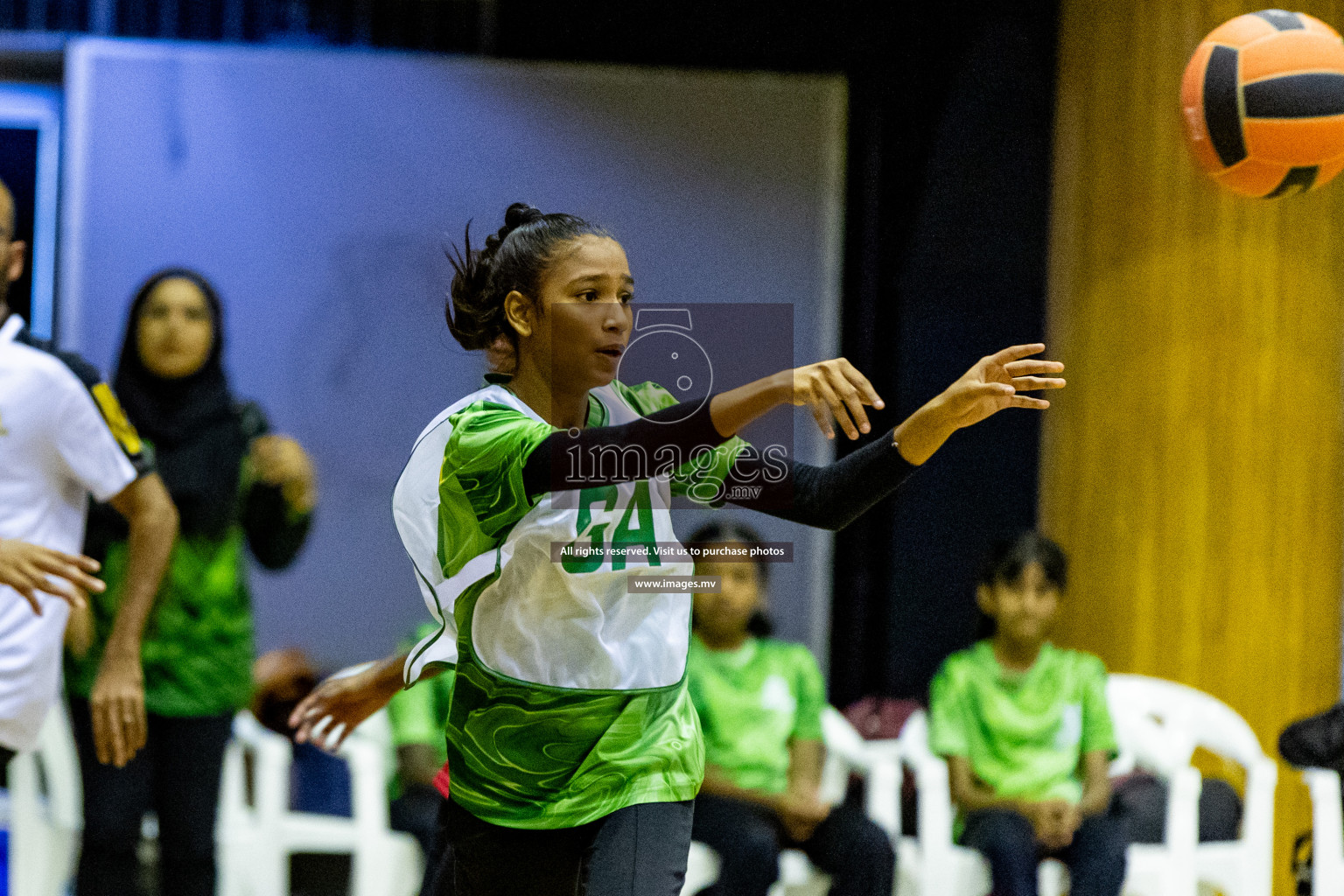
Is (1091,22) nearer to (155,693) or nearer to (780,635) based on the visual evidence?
(780,635)

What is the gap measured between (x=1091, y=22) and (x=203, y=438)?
2616mm

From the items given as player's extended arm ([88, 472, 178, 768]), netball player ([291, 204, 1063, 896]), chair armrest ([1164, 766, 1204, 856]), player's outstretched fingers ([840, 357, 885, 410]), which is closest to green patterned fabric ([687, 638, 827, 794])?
chair armrest ([1164, 766, 1204, 856])

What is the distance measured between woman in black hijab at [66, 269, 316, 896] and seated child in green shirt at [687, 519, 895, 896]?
3.27 feet

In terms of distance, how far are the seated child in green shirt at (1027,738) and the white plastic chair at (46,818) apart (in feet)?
6.75

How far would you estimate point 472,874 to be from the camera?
1809mm

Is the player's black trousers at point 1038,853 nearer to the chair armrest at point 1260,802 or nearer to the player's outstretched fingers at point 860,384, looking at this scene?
the chair armrest at point 1260,802

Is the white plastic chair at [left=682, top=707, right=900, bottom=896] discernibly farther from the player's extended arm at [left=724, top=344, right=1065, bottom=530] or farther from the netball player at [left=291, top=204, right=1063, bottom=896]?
the player's extended arm at [left=724, top=344, right=1065, bottom=530]

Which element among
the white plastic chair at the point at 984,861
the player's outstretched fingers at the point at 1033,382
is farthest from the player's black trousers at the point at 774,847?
the player's outstretched fingers at the point at 1033,382

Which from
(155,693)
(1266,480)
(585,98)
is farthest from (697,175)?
(155,693)

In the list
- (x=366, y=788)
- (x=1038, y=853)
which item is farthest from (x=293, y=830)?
(x=1038, y=853)

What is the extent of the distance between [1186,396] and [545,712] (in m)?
2.57

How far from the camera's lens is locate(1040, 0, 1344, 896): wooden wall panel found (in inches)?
144

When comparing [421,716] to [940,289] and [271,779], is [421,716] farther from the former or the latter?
[940,289]

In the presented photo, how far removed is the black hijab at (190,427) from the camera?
3.18 metres
